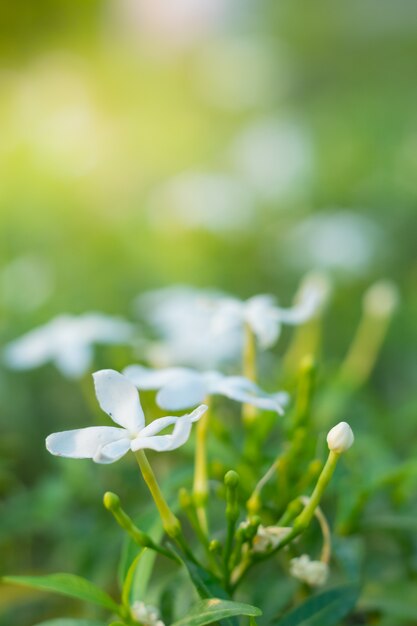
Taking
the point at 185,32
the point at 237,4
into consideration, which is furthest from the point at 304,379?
the point at 237,4

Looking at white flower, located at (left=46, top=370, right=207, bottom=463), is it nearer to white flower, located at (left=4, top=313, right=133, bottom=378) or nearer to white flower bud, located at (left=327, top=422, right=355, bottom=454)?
white flower bud, located at (left=327, top=422, right=355, bottom=454)

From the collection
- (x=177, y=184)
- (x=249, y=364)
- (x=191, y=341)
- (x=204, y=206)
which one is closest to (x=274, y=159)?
(x=177, y=184)

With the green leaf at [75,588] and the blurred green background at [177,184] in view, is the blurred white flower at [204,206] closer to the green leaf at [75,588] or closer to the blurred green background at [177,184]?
the blurred green background at [177,184]

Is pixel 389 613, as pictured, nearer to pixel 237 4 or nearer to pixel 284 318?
pixel 284 318

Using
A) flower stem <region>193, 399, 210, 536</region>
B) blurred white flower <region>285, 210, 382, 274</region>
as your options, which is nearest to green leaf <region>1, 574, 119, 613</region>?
flower stem <region>193, 399, 210, 536</region>

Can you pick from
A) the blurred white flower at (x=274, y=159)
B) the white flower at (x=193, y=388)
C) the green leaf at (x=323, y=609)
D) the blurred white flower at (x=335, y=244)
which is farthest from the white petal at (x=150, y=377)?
the blurred white flower at (x=274, y=159)
